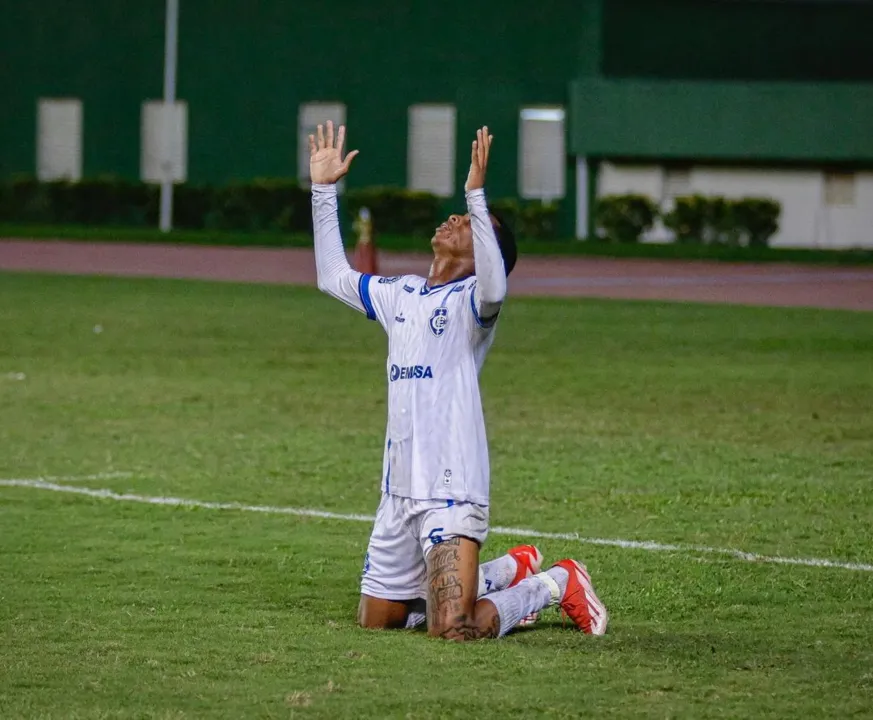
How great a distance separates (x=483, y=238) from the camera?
6.91 m

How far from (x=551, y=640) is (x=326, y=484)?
4.24 meters

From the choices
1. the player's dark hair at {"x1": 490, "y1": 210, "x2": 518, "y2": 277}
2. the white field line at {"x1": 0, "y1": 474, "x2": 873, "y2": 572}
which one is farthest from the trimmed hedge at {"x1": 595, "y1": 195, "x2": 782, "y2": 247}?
the player's dark hair at {"x1": 490, "y1": 210, "x2": 518, "y2": 277}

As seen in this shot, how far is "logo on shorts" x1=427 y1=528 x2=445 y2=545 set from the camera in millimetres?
7075

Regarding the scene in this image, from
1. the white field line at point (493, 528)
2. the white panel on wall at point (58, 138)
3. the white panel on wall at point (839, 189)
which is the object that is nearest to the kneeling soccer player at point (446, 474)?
the white field line at point (493, 528)

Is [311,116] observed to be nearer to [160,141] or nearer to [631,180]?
[160,141]

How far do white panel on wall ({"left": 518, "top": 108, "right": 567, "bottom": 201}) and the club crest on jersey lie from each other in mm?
39080

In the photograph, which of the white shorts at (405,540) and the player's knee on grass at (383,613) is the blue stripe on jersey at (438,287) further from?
the player's knee on grass at (383,613)

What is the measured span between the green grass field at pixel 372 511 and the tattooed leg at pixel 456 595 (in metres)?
0.11

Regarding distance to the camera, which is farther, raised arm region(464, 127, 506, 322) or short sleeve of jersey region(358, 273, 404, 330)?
short sleeve of jersey region(358, 273, 404, 330)

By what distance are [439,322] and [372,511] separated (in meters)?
3.32

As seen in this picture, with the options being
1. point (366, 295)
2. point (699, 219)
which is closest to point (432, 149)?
point (699, 219)

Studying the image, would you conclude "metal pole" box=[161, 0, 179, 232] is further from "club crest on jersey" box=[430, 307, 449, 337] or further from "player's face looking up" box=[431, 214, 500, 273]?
"club crest on jersey" box=[430, 307, 449, 337]

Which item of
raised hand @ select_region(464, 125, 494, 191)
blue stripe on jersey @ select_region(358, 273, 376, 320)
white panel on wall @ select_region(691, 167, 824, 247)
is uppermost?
white panel on wall @ select_region(691, 167, 824, 247)

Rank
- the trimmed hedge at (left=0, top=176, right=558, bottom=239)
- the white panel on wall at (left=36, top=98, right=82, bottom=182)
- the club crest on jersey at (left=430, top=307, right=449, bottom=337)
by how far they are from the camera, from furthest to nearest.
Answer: the white panel on wall at (left=36, top=98, right=82, bottom=182) → the trimmed hedge at (left=0, top=176, right=558, bottom=239) → the club crest on jersey at (left=430, top=307, right=449, bottom=337)
